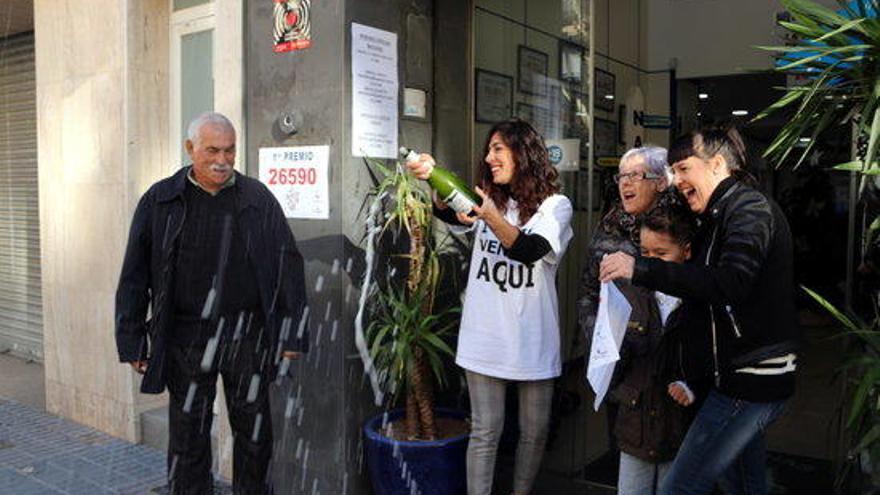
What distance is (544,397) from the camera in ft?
12.7

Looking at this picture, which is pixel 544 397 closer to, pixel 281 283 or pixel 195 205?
pixel 281 283

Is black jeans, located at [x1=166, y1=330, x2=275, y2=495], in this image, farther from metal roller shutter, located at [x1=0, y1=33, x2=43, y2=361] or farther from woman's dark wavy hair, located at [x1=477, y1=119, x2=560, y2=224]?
metal roller shutter, located at [x1=0, y1=33, x2=43, y2=361]

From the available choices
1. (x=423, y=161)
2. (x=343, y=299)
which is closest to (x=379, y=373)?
(x=343, y=299)

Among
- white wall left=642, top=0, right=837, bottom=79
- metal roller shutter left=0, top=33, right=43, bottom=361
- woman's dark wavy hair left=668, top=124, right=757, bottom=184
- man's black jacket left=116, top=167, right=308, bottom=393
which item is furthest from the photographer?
metal roller shutter left=0, top=33, right=43, bottom=361

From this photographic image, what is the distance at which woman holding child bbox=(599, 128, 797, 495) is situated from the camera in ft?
8.98

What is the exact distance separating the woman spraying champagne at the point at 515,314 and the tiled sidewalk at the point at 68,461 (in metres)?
2.34

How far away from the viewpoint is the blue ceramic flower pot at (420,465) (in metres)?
4.01

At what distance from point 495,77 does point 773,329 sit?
2.73 meters

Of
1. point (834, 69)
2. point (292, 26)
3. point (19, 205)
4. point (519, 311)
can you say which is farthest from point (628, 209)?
point (19, 205)

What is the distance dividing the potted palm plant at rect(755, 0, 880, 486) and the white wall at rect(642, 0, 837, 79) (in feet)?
17.1

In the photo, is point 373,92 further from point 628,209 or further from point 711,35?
point 711,35

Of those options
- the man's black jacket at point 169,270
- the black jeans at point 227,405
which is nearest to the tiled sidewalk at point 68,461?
the black jeans at point 227,405

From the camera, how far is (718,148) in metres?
2.99

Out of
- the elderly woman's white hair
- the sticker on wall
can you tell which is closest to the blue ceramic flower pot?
the elderly woman's white hair
